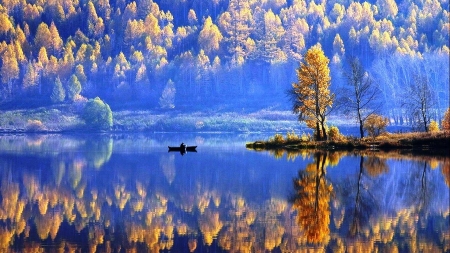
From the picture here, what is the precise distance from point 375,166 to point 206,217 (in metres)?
20.3

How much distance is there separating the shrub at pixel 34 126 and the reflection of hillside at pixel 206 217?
114 metres

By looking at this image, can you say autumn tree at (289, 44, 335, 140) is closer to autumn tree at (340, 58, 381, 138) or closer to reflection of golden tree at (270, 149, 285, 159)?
autumn tree at (340, 58, 381, 138)

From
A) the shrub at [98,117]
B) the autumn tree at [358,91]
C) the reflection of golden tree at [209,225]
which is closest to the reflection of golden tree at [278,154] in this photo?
the autumn tree at [358,91]

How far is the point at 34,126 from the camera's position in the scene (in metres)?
157

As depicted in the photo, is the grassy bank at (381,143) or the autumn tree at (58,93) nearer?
the grassy bank at (381,143)

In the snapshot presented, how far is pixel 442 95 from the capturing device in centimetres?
18325

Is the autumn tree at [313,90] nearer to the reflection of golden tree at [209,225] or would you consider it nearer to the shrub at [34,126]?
the reflection of golden tree at [209,225]

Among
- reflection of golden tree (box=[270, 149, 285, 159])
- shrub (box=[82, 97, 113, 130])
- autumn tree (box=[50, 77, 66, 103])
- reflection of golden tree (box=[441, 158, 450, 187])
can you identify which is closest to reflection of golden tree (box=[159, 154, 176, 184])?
reflection of golden tree (box=[270, 149, 285, 159])

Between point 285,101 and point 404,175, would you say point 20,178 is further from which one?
point 285,101

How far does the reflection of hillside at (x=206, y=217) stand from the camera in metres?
25.2

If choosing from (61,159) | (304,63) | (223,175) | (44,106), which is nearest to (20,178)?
(223,175)

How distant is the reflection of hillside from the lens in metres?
25.2

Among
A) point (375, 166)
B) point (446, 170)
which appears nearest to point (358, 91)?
point (375, 166)

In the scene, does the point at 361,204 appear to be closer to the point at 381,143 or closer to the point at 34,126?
the point at 381,143
